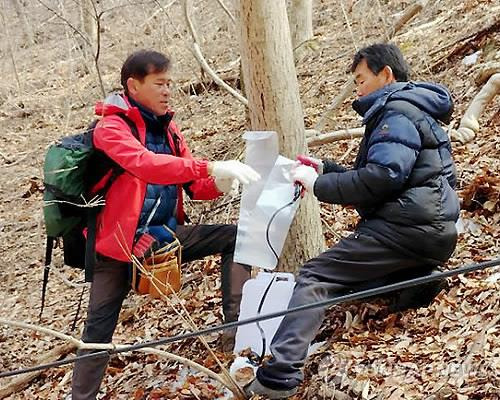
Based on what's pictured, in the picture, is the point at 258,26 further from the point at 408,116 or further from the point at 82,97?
the point at 82,97

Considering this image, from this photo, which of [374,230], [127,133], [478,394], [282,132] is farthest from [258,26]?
[478,394]

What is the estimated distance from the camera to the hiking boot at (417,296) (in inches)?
152

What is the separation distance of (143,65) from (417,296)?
6.61 ft

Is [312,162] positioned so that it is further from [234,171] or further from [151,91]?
[151,91]

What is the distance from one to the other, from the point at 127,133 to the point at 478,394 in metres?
2.17

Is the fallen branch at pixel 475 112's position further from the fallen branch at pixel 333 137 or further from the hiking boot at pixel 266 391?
the hiking boot at pixel 266 391

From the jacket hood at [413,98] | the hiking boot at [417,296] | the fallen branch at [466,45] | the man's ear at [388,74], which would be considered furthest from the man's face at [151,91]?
the fallen branch at [466,45]

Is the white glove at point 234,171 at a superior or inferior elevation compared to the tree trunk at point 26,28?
inferior

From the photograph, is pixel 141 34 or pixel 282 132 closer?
pixel 282 132

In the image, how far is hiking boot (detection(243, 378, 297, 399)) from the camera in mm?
3363

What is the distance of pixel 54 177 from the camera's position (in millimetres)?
3635

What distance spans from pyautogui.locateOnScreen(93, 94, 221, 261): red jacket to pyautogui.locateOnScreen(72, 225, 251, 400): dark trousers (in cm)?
20

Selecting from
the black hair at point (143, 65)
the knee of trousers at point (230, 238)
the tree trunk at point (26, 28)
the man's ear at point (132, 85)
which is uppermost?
the tree trunk at point (26, 28)

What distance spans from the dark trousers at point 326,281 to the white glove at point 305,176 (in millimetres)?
361
